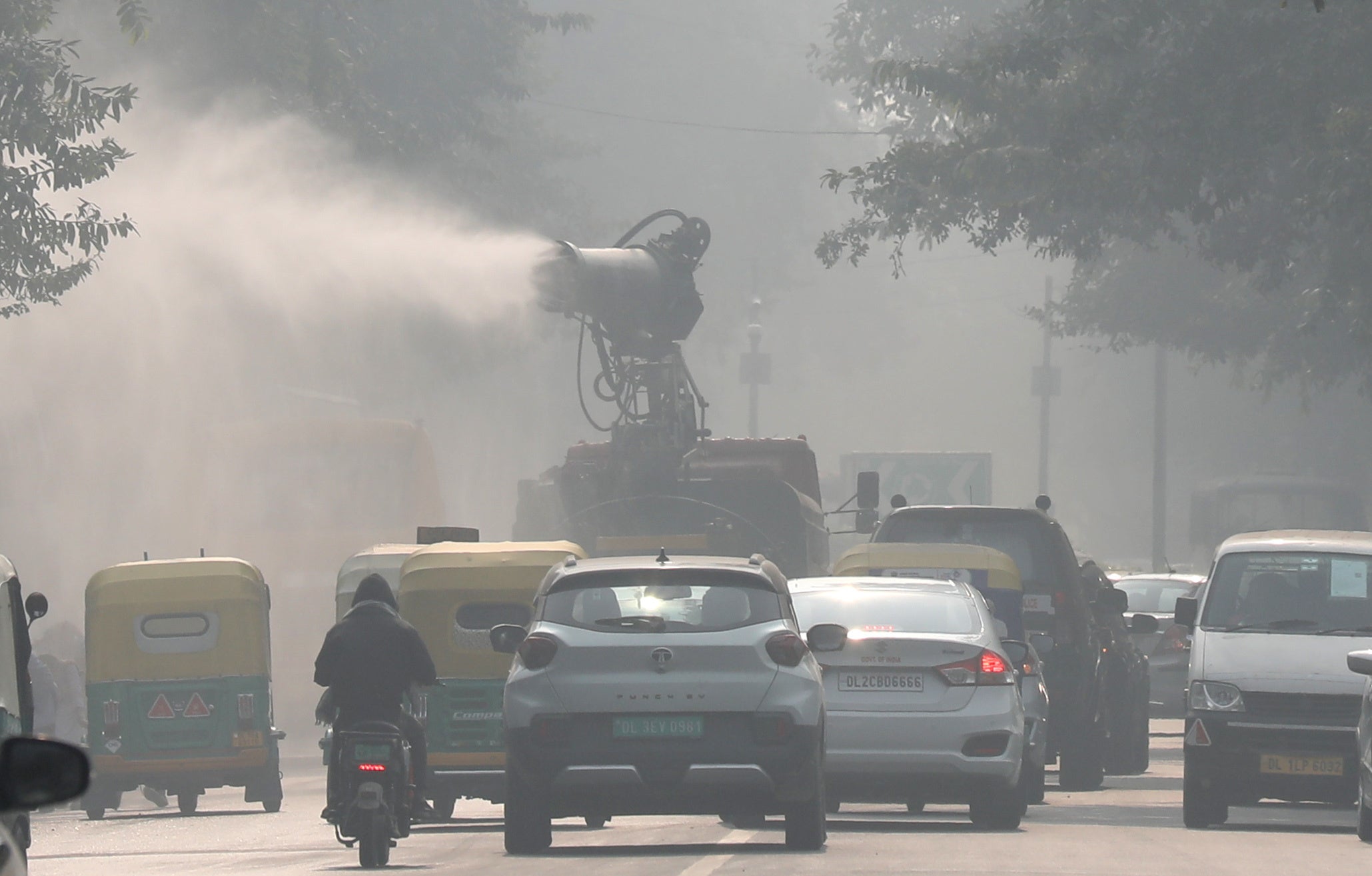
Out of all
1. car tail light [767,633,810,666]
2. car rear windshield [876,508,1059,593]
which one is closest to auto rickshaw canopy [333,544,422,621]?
car rear windshield [876,508,1059,593]

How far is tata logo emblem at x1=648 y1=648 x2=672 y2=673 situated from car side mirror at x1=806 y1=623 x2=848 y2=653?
Answer: 1.12 m

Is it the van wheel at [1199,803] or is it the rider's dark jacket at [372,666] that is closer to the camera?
the rider's dark jacket at [372,666]

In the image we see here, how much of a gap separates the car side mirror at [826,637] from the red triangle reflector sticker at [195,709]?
6.98 metres

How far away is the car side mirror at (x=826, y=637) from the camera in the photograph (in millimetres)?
12477

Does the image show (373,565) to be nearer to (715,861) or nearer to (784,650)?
(784,650)

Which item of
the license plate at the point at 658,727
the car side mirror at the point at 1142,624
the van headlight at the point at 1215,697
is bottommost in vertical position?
the van headlight at the point at 1215,697

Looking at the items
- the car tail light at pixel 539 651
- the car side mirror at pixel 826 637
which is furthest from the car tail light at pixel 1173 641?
the car tail light at pixel 539 651

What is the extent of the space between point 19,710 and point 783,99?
3240 inches

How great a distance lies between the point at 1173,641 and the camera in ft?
85.4

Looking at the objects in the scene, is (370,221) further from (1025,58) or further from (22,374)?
(1025,58)

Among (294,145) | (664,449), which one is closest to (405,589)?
(664,449)

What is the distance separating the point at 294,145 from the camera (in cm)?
3306

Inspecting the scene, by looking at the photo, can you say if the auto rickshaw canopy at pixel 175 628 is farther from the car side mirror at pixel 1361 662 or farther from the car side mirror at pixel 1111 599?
the car side mirror at pixel 1361 662

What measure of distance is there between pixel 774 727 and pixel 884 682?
6.27 ft
